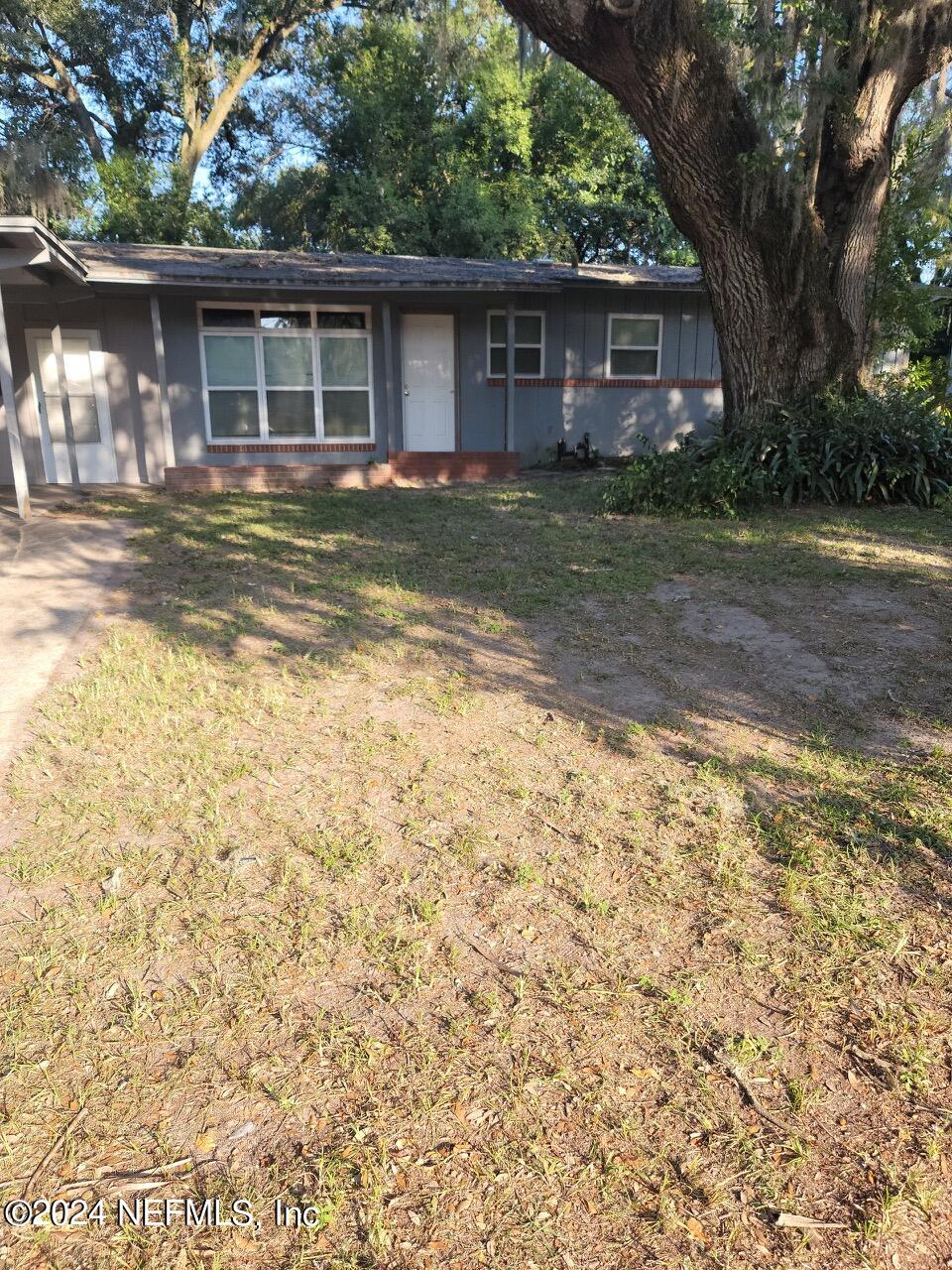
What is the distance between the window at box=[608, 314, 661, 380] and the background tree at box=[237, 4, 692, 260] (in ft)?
26.2

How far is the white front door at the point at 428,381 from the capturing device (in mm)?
14336

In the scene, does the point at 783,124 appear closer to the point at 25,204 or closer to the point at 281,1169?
the point at 281,1169

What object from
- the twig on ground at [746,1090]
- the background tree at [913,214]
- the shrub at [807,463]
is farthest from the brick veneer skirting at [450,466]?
the twig on ground at [746,1090]

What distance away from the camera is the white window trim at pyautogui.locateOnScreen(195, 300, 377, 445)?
13453 millimetres

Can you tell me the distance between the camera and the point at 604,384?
15.7 metres

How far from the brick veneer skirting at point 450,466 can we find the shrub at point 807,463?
13.8 feet

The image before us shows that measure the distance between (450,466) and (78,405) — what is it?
558cm

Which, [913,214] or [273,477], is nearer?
[913,214]

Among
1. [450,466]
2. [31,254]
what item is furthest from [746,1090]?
[450,466]

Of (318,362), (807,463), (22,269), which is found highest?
(22,269)

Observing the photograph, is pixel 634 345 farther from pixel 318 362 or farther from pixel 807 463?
pixel 807 463

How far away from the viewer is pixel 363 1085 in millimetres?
2086

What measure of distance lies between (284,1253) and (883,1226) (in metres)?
1.18

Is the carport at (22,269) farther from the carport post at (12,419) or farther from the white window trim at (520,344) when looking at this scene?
the white window trim at (520,344)
